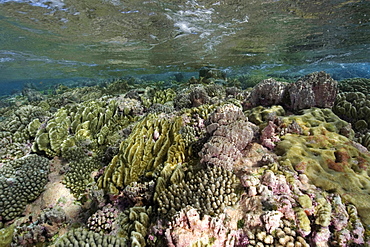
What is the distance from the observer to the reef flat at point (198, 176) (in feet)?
9.43

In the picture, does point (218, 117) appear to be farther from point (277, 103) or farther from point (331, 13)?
point (331, 13)

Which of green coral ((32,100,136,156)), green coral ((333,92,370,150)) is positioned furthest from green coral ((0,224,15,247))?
green coral ((333,92,370,150))

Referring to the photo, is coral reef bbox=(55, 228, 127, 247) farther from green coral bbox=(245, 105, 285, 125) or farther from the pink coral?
green coral bbox=(245, 105, 285, 125)

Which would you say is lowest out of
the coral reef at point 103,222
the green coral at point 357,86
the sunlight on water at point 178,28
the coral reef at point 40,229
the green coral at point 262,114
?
the coral reef at point 40,229

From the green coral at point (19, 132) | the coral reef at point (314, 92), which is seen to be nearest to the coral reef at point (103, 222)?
the green coral at point (19, 132)

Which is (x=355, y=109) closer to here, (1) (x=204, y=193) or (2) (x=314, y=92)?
(2) (x=314, y=92)

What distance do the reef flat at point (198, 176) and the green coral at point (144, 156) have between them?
0.10 ft

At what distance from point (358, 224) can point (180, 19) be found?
Result: 15599 mm

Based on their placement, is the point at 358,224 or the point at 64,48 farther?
the point at 64,48

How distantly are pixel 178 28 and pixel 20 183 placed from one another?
15.8 meters

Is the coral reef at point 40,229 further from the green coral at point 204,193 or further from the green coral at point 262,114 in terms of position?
the green coral at point 262,114

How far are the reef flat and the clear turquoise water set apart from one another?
8521mm

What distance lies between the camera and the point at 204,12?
1315 cm

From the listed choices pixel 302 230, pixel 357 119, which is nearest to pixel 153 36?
pixel 357 119
